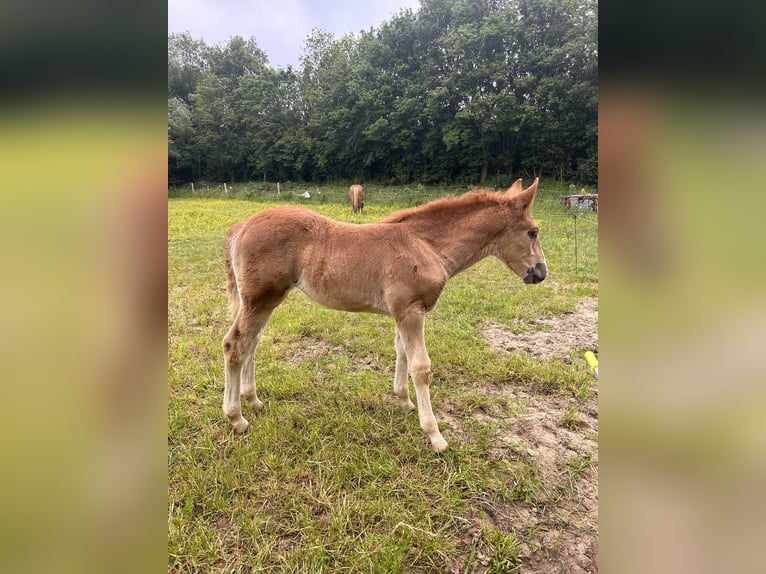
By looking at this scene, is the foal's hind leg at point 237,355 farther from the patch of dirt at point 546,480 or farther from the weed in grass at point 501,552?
the weed in grass at point 501,552

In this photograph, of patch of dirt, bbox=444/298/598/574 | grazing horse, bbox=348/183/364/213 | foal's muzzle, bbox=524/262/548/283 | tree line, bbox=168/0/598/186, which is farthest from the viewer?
tree line, bbox=168/0/598/186

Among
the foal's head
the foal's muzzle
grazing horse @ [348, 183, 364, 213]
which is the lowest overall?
the foal's muzzle

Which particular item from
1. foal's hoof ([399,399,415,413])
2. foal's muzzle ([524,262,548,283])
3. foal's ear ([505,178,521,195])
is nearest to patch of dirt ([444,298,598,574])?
foal's hoof ([399,399,415,413])

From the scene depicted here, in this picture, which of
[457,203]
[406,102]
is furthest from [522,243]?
[406,102]

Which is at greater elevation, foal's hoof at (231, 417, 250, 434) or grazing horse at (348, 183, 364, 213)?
grazing horse at (348, 183, 364, 213)

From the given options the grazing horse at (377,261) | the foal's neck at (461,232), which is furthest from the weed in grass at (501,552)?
the foal's neck at (461,232)

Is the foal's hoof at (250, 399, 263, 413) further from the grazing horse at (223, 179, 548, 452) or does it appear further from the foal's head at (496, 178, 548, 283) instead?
the foal's head at (496, 178, 548, 283)

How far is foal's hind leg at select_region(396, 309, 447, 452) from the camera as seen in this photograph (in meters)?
2.70

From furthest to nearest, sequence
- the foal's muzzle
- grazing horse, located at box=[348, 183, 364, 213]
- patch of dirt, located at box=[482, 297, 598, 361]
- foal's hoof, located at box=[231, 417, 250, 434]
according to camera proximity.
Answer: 1. grazing horse, located at box=[348, 183, 364, 213]
2. patch of dirt, located at box=[482, 297, 598, 361]
3. the foal's muzzle
4. foal's hoof, located at box=[231, 417, 250, 434]

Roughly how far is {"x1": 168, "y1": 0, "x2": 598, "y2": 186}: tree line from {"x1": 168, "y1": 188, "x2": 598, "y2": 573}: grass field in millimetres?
22427

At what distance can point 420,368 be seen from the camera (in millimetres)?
2775

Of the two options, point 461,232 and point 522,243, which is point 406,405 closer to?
point 461,232

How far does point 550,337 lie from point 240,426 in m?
3.68
